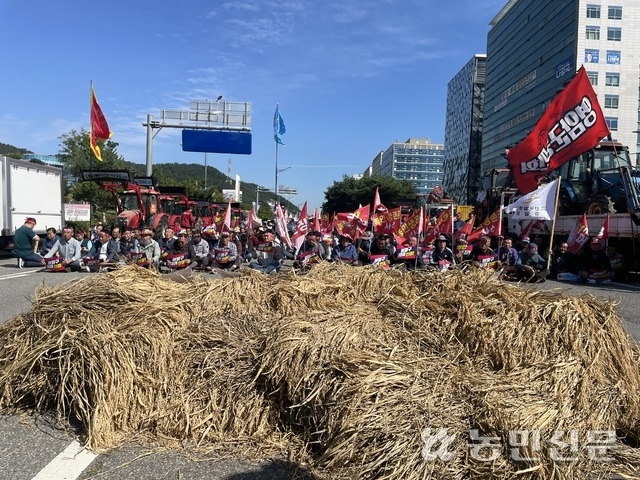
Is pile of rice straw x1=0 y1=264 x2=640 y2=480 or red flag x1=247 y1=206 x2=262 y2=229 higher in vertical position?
red flag x1=247 y1=206 x2=262 y2=229

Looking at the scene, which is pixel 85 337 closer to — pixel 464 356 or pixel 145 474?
pixel 145 474

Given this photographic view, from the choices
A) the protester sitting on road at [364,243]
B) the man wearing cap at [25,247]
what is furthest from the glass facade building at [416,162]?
the man wearing cap at [25,247]

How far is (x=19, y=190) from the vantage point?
52.4ft

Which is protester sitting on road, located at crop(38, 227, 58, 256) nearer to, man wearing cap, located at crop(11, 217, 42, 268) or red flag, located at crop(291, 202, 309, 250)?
man wearing cap, located at crop(11, 217, 42, 268)

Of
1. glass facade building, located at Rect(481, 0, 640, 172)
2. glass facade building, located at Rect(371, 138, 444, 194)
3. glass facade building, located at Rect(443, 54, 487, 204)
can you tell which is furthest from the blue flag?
glass facade building, located at Rect(371, 138, 444, 194)

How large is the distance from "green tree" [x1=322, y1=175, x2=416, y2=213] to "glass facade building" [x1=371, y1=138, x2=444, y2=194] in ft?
342

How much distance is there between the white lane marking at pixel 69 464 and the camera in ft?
9.80

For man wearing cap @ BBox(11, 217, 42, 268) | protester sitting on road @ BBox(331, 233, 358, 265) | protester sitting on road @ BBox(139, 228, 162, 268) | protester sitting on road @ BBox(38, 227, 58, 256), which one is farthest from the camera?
protester sitting on road @ BBox(38, 227, 58, 256)

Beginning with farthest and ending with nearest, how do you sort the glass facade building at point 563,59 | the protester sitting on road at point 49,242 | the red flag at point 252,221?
the glass facade building at point 563,59
the red flag at point 252,221
the protester sitting on road at point 49,242

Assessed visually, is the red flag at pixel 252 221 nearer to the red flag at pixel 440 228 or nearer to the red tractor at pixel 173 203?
the red tractor at pixel 173 203

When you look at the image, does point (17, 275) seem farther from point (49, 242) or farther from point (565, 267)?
point (565, 267)

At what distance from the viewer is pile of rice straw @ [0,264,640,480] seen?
2.85m

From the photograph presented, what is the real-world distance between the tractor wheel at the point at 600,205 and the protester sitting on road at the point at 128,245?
12290 mm

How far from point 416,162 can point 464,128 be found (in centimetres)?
5876
